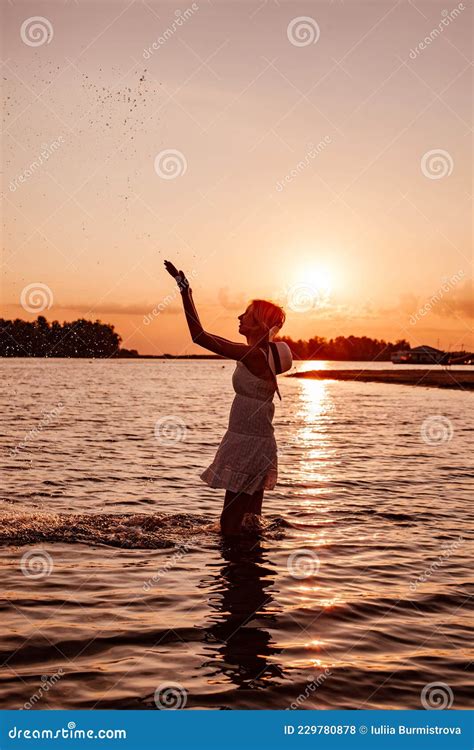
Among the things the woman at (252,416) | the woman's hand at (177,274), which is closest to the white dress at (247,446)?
the woman at (252,416)

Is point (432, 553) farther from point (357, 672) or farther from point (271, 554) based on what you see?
point (357, 672)

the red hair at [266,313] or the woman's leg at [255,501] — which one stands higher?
the red hair at [266,313]

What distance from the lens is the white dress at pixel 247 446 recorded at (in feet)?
28.4

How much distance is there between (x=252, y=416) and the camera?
28.5 feet

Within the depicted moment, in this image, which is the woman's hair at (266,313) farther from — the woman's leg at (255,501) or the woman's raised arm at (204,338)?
the woman's leg at (255,501)

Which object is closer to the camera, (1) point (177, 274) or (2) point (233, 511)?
(1) point (177, 274)

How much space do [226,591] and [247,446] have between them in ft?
5.37

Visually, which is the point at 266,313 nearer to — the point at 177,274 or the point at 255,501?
the point at 177,274

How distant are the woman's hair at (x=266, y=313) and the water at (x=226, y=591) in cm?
283

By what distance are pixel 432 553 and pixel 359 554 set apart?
0.98 metres

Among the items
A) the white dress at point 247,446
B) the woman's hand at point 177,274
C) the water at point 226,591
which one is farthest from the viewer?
the white dress at point 247,446

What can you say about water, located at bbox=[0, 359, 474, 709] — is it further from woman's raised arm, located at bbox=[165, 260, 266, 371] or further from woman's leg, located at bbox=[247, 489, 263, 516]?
woman's raised arm, located at bbox=[165, 260, 266, 371]

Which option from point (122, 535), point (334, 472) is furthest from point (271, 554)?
point (334, 472)

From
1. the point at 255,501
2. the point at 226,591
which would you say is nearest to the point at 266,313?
the point at 255,501
